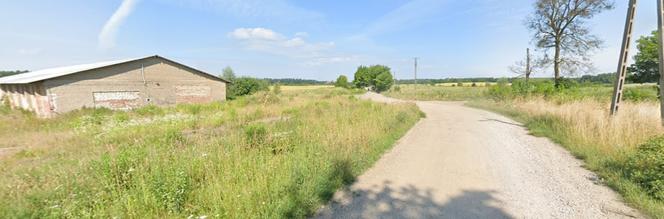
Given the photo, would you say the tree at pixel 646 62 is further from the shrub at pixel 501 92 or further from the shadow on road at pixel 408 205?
the shadow on road at pixel 408 205

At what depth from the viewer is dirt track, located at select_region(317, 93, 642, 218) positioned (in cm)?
338

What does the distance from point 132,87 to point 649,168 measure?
29265 mm

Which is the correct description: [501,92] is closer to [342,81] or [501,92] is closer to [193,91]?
[193,91]

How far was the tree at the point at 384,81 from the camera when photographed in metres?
68.0

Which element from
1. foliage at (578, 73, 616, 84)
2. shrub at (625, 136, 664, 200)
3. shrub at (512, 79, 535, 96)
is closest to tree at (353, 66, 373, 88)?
foliage at (578, 73, 616, 84)

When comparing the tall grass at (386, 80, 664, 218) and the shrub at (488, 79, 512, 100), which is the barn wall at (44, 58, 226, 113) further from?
the shrub at (488, 79, 512, 100)

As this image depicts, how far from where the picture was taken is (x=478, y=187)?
13.8 feet

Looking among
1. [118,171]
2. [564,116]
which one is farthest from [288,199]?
[564,116]

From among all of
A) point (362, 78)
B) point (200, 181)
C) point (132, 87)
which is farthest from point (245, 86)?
point (362, 78)

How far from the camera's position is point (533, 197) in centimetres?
380

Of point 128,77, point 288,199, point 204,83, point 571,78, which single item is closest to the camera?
point 288,199

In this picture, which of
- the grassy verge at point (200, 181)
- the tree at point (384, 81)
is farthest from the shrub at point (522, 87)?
the tree at point (384, 81)

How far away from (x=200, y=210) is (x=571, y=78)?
26317mm

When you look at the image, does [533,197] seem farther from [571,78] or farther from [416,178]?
[571,78]
